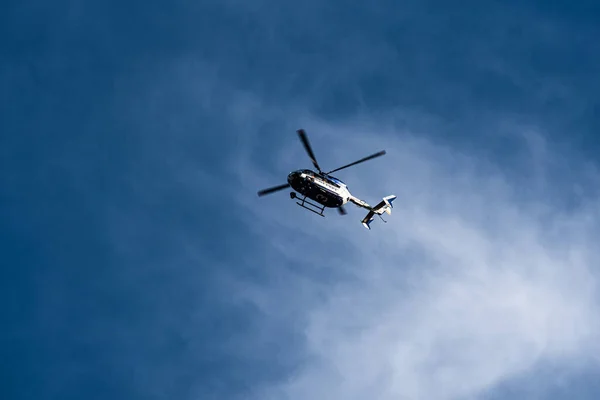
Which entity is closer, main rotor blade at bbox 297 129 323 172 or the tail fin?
main rotor blade at bbox 297 129 323 172

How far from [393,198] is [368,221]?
13.7 feet

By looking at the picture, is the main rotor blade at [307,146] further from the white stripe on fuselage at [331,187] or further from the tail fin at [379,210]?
the tail fin at [379,210]

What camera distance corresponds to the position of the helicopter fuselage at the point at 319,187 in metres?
57.7

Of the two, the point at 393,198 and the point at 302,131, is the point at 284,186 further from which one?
the point at 393,198

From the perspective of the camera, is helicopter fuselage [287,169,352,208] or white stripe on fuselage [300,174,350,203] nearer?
helicopter fuselage [287,169,352,208]

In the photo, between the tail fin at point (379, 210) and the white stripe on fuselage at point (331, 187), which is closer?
the white stripe on fuselage at point (331, 187)

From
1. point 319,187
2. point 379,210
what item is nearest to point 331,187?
point 319,187

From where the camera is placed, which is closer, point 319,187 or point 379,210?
point 319,187

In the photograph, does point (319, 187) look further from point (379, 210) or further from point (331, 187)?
point (379, 210)

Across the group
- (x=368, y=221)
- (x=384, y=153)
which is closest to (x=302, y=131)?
(x=384, y=153)

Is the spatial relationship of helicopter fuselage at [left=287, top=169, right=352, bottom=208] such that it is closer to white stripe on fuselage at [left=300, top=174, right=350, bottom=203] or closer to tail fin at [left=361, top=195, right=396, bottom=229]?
white stripe on fuselage at [left=300, top=174, right=350, bottom=203]

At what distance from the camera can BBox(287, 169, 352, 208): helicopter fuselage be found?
57.7 m

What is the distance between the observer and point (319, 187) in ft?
191

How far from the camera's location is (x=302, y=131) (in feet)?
169
